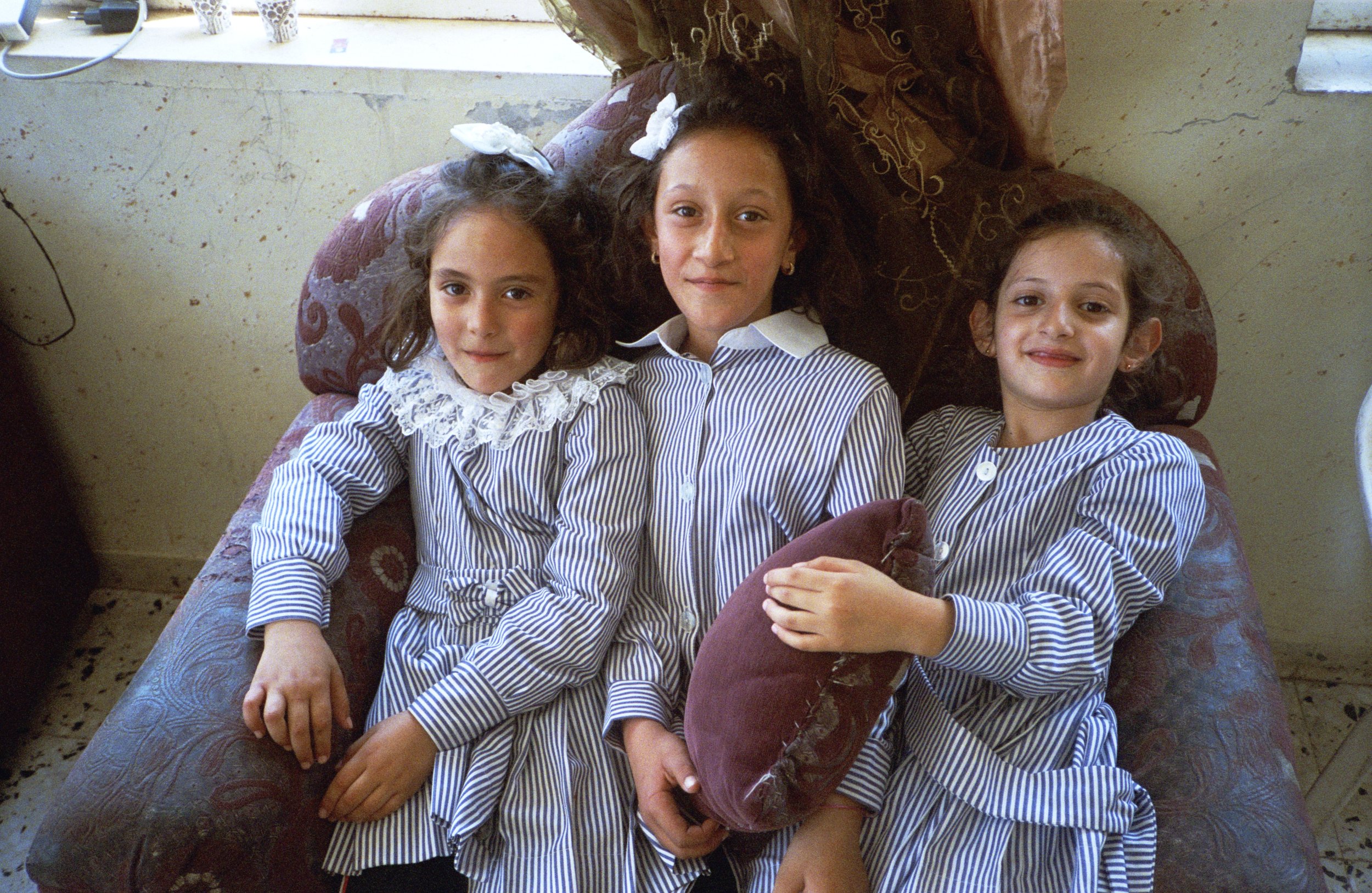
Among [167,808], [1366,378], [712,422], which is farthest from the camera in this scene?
[1366,378]

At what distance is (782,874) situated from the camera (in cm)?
98

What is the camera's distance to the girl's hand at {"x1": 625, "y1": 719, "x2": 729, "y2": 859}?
3.30ft

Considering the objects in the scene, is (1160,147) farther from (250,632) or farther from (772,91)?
(250,632)

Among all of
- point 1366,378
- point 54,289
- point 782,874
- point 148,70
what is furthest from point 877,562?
point 54,289

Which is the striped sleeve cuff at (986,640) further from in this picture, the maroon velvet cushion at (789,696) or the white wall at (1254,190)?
the white wall at (1254,190)

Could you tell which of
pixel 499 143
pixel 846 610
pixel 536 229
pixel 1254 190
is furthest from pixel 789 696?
pixel 1254 190

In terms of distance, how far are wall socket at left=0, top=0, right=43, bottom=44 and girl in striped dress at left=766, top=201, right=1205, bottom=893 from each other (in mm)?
1635

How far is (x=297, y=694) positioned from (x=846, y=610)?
1.94ft

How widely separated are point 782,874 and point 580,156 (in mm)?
965

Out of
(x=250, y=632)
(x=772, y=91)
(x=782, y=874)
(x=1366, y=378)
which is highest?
(x=772, y=91)

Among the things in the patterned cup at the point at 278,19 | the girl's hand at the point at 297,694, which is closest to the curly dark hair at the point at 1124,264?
the girl's hand at the point at 297,694

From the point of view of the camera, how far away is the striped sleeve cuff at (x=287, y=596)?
109 centimetres

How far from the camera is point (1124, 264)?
1.19 metres

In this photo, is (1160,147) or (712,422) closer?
(712,422)
